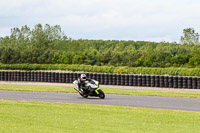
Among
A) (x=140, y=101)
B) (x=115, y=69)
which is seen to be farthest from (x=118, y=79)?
(x=115, y=69)

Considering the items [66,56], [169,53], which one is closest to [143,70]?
[169,53]

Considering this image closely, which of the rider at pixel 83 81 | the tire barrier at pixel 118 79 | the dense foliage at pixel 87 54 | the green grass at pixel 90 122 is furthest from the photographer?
the dense foliage at pixel 87 54

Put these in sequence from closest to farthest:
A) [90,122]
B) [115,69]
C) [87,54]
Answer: [90,122]
[115,69]
[87,54]

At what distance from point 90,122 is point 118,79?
25627mm

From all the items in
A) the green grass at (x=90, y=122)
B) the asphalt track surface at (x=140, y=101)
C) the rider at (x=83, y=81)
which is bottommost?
the asphalt track surface at (x=140, y=101)

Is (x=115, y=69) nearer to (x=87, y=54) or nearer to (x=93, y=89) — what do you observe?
(x=87, y=54)

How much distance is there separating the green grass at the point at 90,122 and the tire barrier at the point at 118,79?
19175 mm

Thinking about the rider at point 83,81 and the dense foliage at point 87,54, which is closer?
the rider at point 83,81

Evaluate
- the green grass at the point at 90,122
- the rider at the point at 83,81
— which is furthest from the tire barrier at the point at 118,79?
the green grass at the point at 90,122

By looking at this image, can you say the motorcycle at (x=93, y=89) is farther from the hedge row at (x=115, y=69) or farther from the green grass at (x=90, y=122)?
the hedge row at (x=115, y=69)

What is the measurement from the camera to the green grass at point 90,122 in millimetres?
11336

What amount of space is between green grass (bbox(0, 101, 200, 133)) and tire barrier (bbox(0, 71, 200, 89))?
19175mm

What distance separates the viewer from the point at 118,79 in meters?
38.4

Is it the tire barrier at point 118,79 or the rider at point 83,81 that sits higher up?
the rider at point 83,81
